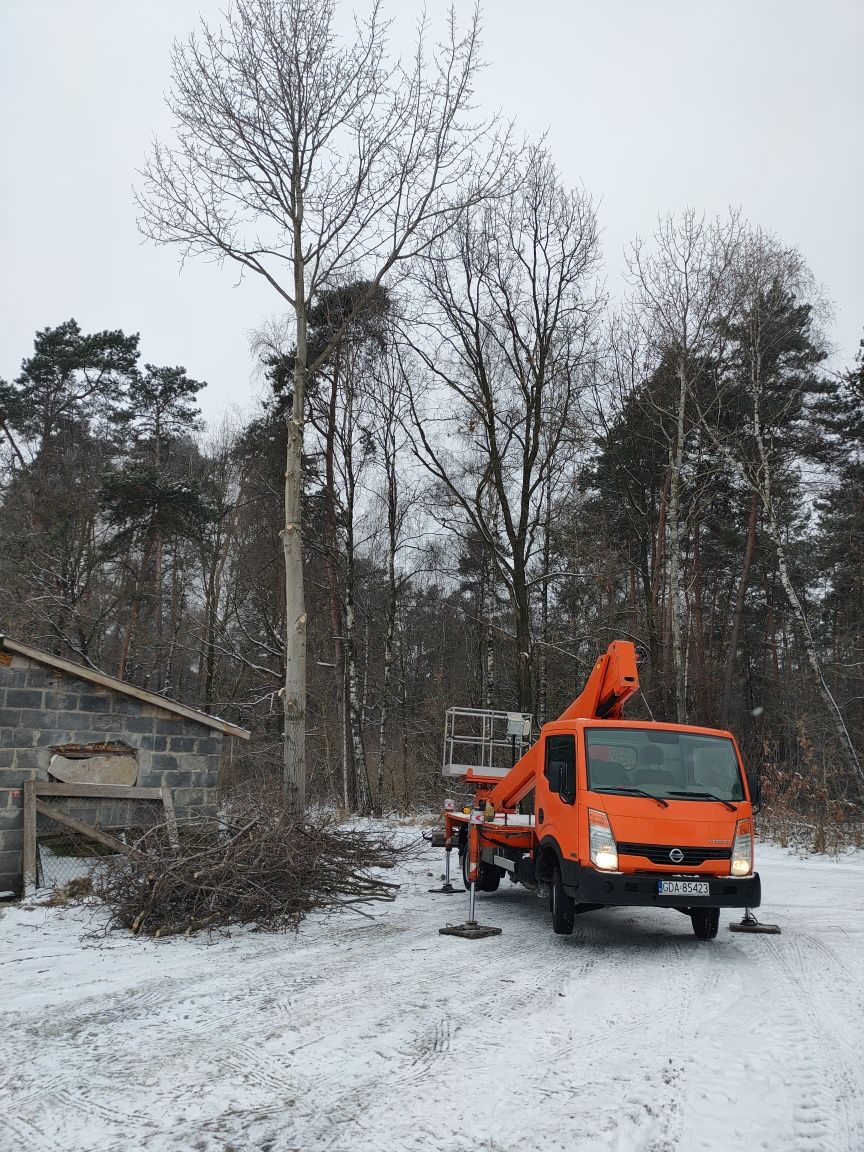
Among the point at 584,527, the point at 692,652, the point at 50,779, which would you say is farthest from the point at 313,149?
the point at 692,652

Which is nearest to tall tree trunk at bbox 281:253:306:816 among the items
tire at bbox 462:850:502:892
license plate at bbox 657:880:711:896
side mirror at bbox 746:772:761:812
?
tire at bbox 462:850:502:892

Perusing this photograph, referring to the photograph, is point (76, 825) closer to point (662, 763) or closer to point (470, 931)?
point (470, 931)

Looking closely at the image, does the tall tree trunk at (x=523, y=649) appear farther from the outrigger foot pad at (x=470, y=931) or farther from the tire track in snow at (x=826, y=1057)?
the tire track in snow at (x=826, y=1057)

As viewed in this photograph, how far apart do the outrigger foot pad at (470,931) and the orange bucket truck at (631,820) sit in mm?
14

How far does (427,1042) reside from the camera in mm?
5484

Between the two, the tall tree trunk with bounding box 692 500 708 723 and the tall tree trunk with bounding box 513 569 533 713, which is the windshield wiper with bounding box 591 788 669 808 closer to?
the tall tree trunk with bounding box 513 569 533 713

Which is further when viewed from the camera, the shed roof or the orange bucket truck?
the shed roof

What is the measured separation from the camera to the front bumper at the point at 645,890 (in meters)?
8.35

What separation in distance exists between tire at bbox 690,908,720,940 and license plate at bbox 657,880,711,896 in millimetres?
820

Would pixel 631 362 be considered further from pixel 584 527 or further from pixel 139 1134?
pixel 139 1134

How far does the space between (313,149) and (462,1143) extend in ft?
52.5

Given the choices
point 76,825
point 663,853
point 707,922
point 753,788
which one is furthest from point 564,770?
point 76,825

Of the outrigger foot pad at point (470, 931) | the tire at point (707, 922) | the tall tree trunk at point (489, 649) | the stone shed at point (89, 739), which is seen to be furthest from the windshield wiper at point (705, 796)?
the tall tree trunk at point (489, 649)

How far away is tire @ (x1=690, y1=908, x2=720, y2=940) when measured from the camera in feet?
30.1
